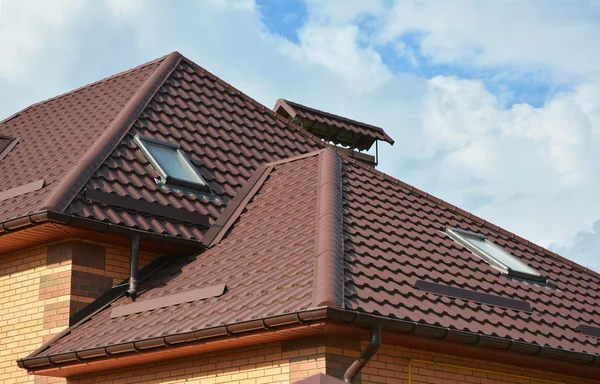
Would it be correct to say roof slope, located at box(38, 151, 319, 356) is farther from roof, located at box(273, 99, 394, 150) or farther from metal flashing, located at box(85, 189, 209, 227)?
roof, located at box(273, 99, 394, 150)

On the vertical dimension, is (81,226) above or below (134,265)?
above

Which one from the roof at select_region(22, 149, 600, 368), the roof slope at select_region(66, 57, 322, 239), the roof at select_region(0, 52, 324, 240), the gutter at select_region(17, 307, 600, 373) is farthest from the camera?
the roof slope at select_region(66, 57, 322, 239)

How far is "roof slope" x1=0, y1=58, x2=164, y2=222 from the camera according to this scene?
1196cm

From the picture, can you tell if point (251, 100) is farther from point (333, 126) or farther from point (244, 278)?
point (244, 278)

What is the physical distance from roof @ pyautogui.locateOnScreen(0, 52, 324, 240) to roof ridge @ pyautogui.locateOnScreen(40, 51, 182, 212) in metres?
0.02

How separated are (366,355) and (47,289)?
174 inches

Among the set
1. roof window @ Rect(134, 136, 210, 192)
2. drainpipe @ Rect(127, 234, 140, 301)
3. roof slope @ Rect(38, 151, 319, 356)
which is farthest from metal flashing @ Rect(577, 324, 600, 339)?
drainpipe @ Rect(127, 234, 140, 301)

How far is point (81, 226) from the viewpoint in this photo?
10711mm

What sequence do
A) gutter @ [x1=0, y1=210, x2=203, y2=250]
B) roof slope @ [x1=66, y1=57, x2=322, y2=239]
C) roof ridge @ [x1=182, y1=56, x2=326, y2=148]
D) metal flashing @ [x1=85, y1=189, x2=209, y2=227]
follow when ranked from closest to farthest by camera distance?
1. gutter @ [x1=0, y1=210, x2=203, y2=250]
2. metal flashing @ [x1=85, y1=189, x2=209, y2=227]
3. roof slope @ [x1=66, y1=57, x2=322, y2=239]
4. roof ridge @ [x1=182, y1=56, x2=326, y2=148]

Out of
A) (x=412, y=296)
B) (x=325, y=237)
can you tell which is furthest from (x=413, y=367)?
(x=325, y=237)

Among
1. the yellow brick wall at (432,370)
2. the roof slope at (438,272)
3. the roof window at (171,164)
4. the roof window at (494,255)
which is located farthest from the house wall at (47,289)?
the roof window at (494,255)

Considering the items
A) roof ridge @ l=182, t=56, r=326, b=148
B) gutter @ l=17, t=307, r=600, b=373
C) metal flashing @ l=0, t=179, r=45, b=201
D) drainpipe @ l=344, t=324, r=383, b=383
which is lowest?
drainpipe @ l=344, t=324, r=383, b=383

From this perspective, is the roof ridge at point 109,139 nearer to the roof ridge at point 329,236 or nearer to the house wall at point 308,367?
the house wall at point 308,367

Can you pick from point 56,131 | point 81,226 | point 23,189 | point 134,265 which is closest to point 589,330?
point 134,265
